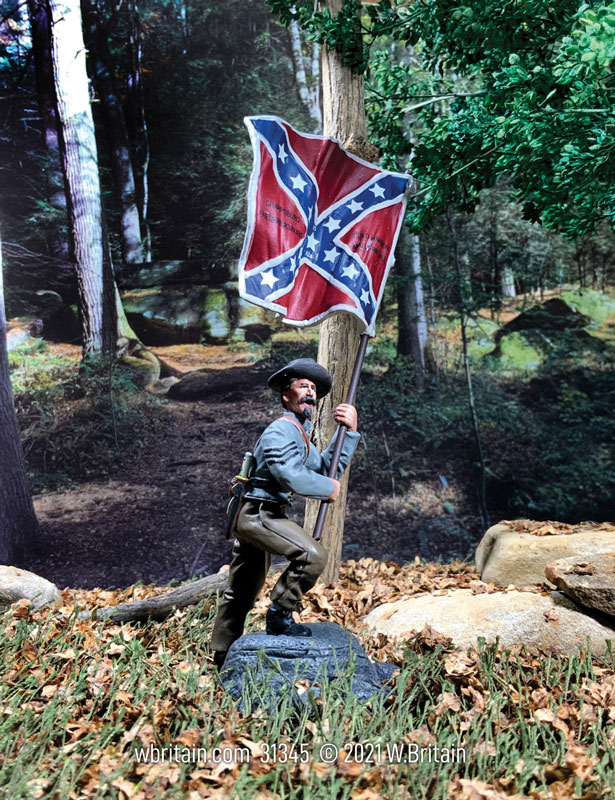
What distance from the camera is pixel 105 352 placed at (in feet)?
24.7

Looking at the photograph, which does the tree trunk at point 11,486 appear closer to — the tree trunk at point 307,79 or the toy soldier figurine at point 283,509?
the toy soldier figurine at point 283,509

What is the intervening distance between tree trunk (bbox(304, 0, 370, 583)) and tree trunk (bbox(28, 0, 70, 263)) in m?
3.55

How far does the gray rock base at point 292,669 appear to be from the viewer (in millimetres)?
3207

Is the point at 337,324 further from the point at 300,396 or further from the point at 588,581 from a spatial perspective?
the point at 588,581

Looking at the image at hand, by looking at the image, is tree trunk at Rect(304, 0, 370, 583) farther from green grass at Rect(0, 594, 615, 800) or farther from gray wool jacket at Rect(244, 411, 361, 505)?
gray wool jacket at Rect(244, 411, 361, 505)

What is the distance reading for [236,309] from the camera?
8.16m

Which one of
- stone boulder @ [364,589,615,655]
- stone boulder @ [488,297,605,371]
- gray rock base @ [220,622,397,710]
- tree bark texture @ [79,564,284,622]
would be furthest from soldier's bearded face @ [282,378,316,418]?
stone boulder @ [488,297,605,371]

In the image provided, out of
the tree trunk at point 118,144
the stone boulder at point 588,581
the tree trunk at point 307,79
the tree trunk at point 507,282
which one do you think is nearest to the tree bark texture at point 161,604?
the stone boulder at point 588,581

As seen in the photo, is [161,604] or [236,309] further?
[236,309]

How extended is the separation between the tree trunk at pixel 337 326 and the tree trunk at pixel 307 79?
8.31 ft

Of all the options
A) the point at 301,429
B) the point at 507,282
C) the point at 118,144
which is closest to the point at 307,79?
the point at 118,144

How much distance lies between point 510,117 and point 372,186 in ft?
4.89

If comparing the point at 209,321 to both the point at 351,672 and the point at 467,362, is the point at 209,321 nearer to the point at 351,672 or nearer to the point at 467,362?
the point at 467,362

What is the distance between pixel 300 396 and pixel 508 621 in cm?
217
